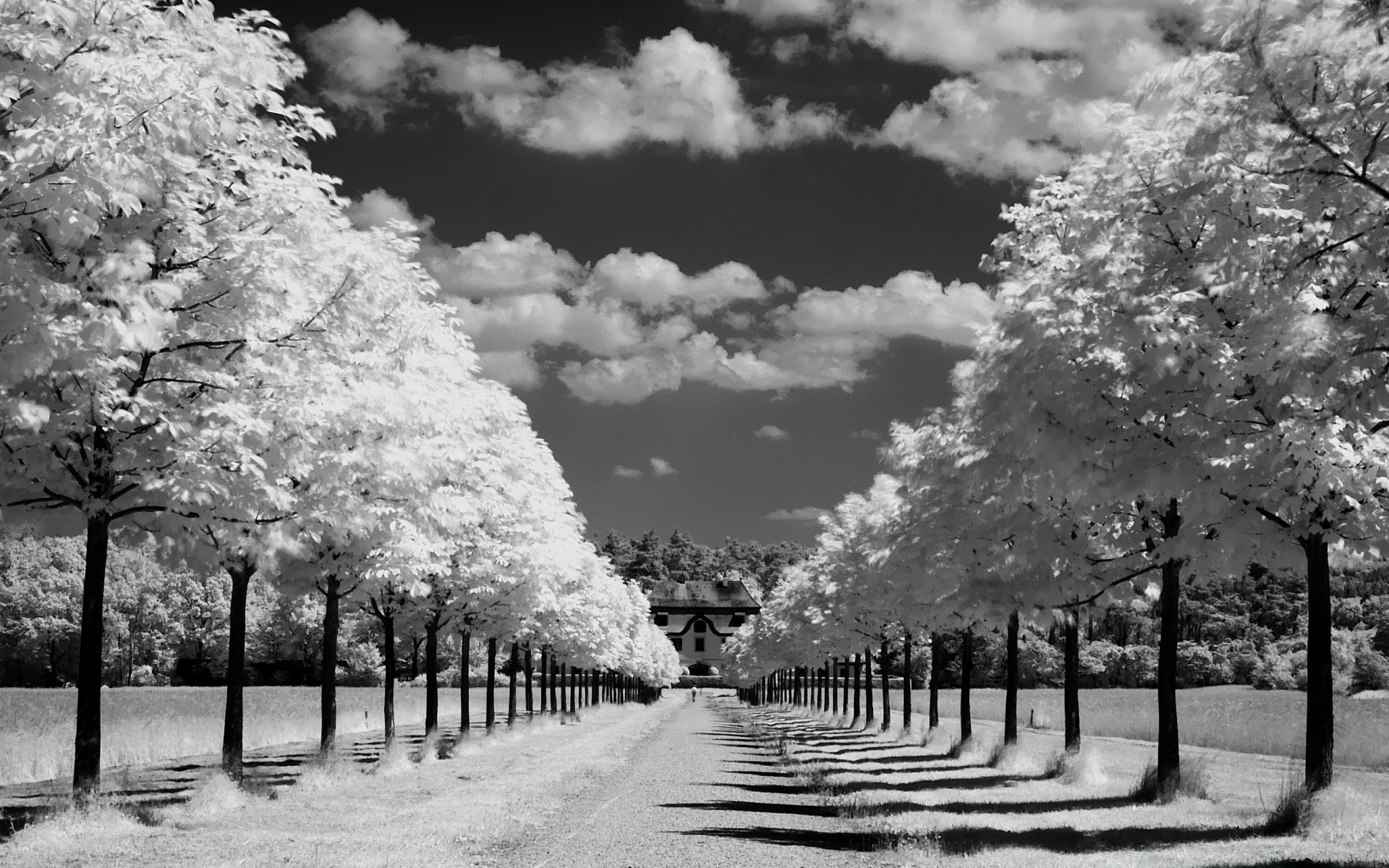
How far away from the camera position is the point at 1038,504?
19844mm

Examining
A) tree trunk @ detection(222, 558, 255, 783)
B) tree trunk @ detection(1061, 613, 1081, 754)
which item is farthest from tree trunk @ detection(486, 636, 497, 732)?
tree trunk @ detection(1061, 613, 1081, 754)

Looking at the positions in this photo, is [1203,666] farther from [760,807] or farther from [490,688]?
[760,807]

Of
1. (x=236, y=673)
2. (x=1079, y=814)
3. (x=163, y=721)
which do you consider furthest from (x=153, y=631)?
(x=1079, y=814)

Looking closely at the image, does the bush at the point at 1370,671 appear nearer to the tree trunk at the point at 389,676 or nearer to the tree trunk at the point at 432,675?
the tree trunk at the point at 432,675

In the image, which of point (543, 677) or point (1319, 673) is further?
point (543, 677)

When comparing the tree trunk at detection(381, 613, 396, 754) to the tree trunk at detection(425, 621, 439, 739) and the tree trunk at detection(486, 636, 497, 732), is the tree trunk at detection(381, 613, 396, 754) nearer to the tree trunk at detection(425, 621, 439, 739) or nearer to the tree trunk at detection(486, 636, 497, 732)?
the tree trunk at detection(425, 621, 439, 739)

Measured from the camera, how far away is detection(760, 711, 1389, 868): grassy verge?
12.2 metres

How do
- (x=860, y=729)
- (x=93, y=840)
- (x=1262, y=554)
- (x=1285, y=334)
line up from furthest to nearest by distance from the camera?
(x=860, y=729)
(x=1262, y=554)
(x=93, y=840)
(x=1285, y=334)

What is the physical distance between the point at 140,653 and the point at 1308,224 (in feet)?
361

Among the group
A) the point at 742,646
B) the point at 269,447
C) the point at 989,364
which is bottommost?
the point at 742,646

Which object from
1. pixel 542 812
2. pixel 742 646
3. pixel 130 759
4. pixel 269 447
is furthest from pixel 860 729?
pixel 742 646

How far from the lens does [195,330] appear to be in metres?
13.8

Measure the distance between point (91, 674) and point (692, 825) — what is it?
821 centimetres

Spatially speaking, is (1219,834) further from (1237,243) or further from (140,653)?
(140,653)
